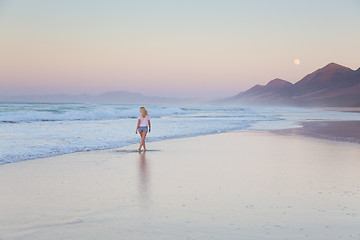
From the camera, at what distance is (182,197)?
624cm

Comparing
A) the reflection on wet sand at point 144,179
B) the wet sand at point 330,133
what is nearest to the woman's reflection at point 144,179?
the reflection on wet sand at point 144,179

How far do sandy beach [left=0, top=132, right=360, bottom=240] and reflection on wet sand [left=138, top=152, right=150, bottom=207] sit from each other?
2cm

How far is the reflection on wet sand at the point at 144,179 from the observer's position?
627 centimetres

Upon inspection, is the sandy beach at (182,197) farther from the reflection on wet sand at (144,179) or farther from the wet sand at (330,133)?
the wet sand at (330,133)

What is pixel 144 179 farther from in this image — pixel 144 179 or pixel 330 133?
pixel 330 133

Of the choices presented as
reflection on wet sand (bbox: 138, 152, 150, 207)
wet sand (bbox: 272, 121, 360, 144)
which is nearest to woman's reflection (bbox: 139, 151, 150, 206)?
reflection on wet sand (bbox: 138, 152, 150, 207)

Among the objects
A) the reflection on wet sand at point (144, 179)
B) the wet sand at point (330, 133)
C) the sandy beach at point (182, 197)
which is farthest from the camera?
the wet sand at point (330, 133)

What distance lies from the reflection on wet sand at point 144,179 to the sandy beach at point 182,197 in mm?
18

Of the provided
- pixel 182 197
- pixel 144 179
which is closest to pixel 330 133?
pixel 144 179

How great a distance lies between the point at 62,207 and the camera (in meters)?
5.61

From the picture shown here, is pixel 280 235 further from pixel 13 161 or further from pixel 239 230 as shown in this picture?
pixel 13 161

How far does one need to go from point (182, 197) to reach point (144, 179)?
1839 millimetres

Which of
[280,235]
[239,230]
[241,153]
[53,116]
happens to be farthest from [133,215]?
[53,116]

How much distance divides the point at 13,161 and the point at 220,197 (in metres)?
6.44
